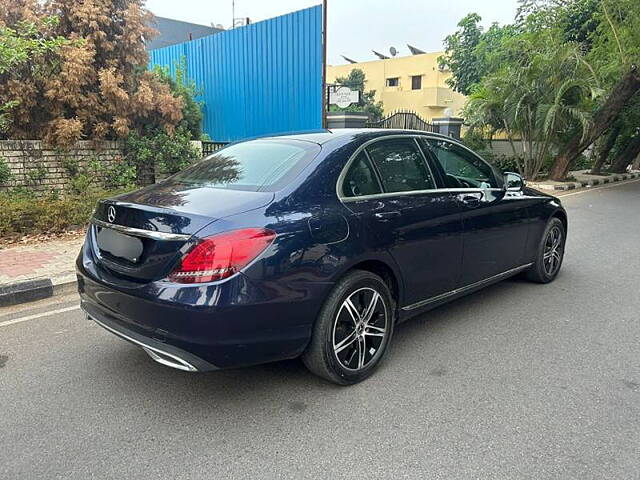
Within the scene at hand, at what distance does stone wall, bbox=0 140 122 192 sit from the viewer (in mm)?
8562

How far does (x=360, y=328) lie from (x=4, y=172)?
25.2ft

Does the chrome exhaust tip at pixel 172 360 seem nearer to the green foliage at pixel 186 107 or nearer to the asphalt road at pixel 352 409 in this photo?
the asphalt road at pixel 352 409

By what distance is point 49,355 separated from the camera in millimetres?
3617

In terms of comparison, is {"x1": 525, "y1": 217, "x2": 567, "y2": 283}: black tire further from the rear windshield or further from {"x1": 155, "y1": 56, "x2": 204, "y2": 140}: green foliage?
{"x1": 155, "y1": 56, "x2": 204, "y2": 140}: green foliage

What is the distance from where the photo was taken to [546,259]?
17.2ft

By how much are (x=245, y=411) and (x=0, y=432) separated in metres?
1.30

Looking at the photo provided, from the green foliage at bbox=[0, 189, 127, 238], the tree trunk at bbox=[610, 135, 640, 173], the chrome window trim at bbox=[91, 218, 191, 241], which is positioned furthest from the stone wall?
Answer: the tree trunk at bbox=[610, 135, 640, 173]

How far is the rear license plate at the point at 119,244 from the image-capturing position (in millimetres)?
2830

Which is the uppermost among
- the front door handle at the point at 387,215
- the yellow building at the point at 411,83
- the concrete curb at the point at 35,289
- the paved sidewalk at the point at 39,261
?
the yellow building at the point at 411,83

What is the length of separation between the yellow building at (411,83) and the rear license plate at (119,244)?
3859 cm

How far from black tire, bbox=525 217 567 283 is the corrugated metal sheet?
693 cm

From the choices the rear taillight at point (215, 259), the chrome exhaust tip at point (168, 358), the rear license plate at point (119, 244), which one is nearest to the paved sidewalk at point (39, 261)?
the rear license plate at point (119, 244)

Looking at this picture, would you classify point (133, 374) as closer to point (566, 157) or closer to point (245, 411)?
point (245, 411)

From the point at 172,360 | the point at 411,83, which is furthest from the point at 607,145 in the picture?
the point at 411,83
